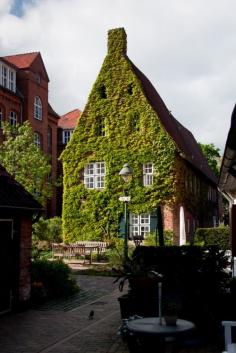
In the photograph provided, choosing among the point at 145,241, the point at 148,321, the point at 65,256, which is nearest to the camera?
the point at 148,321

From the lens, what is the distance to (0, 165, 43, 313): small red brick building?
10625mm

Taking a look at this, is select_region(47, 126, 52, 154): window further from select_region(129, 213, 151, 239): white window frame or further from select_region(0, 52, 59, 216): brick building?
select_region(129, 213, 151, 239): white window frame

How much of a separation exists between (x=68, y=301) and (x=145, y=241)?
573 inches

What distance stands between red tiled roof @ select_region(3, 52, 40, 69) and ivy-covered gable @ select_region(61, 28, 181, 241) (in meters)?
13.5

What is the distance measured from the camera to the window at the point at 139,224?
92.7ft

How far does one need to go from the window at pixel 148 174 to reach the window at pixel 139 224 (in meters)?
1.95

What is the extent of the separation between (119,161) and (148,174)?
2.01 metres

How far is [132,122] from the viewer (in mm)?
29281

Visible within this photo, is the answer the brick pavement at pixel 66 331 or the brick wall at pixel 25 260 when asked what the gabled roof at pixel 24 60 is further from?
the brick pavement at pixel 66 331

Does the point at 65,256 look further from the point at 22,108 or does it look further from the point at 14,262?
the point at 22,108

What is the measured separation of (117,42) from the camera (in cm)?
3022

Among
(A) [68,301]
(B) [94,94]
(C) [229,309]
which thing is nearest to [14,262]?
(A) [68,301]

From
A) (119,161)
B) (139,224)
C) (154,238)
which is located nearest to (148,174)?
(119,161)

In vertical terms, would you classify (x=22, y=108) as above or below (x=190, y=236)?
above
